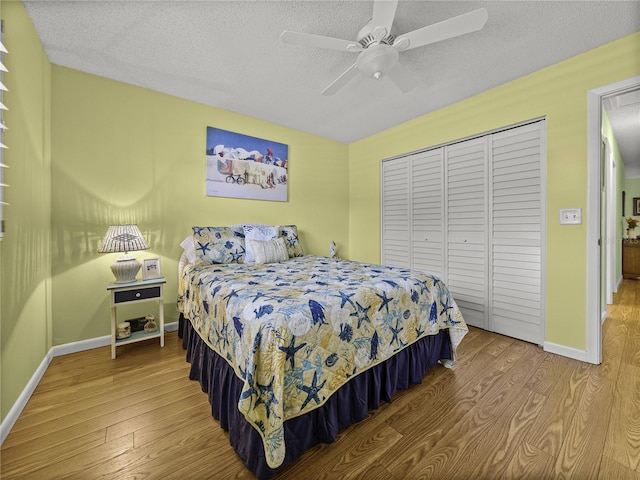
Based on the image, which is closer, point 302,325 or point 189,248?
point 302,325

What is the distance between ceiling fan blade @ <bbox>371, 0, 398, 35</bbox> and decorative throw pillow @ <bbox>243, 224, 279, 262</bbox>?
2002 mm

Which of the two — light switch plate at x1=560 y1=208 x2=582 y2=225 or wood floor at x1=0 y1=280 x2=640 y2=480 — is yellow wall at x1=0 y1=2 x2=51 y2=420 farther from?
light switch plate at x1=560 y1=208 x2=582 y2=225

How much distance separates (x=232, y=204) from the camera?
3113mm

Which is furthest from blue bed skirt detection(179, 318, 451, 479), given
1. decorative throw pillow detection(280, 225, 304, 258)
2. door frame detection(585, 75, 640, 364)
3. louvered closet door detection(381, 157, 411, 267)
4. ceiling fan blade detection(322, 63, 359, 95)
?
ceiling fan blade detection(322, 63, 359, 95)

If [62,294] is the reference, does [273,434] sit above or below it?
below

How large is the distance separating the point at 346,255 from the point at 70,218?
132 inches

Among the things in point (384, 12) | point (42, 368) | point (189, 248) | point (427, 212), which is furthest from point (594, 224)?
point (42, 368)

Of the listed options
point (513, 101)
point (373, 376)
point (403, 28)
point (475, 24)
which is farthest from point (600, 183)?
point (373, 376)

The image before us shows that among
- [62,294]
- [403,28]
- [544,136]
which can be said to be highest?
[403,28]

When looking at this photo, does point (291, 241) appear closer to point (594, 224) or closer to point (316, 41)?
point (316, 41)

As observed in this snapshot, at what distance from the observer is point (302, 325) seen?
46.7 inches

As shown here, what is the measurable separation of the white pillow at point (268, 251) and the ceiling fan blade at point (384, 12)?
6.31 ft

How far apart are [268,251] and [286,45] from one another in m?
1.74

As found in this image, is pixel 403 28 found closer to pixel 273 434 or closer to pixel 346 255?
pixel 273 434
